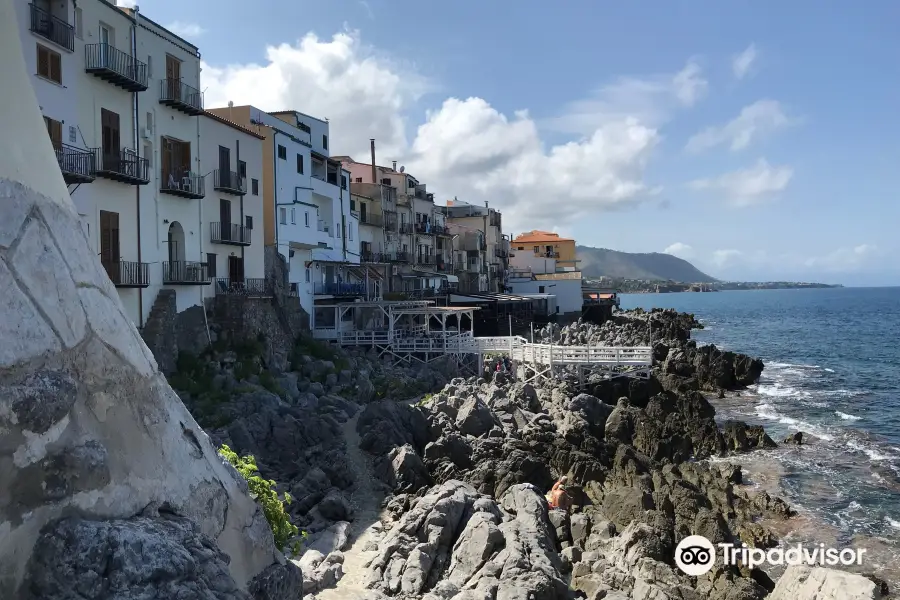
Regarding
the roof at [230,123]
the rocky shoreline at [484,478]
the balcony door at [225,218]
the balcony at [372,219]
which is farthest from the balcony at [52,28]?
the balcony at [372,219]

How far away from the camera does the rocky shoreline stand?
1509 cm

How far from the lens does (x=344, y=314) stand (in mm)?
45406

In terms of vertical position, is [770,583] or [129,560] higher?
[129,560]

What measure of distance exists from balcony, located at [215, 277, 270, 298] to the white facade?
6cm

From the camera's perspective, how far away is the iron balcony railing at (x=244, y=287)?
34125mm

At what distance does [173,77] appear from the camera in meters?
31.0

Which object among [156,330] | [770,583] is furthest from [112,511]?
[156,330]

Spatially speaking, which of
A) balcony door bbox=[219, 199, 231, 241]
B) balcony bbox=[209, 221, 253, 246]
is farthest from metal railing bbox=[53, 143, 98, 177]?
balcony door bbox=[219, 199, 231, 241]

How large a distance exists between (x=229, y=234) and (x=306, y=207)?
9425mm

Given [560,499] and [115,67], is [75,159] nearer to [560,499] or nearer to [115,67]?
[115,67]

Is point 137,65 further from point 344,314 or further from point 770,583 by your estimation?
point 770,583

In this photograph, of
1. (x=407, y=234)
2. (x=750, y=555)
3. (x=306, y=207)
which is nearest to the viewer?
(x=750, y=555)

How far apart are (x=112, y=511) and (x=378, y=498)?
51.4ft

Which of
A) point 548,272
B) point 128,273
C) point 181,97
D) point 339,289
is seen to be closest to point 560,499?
point 128,273
